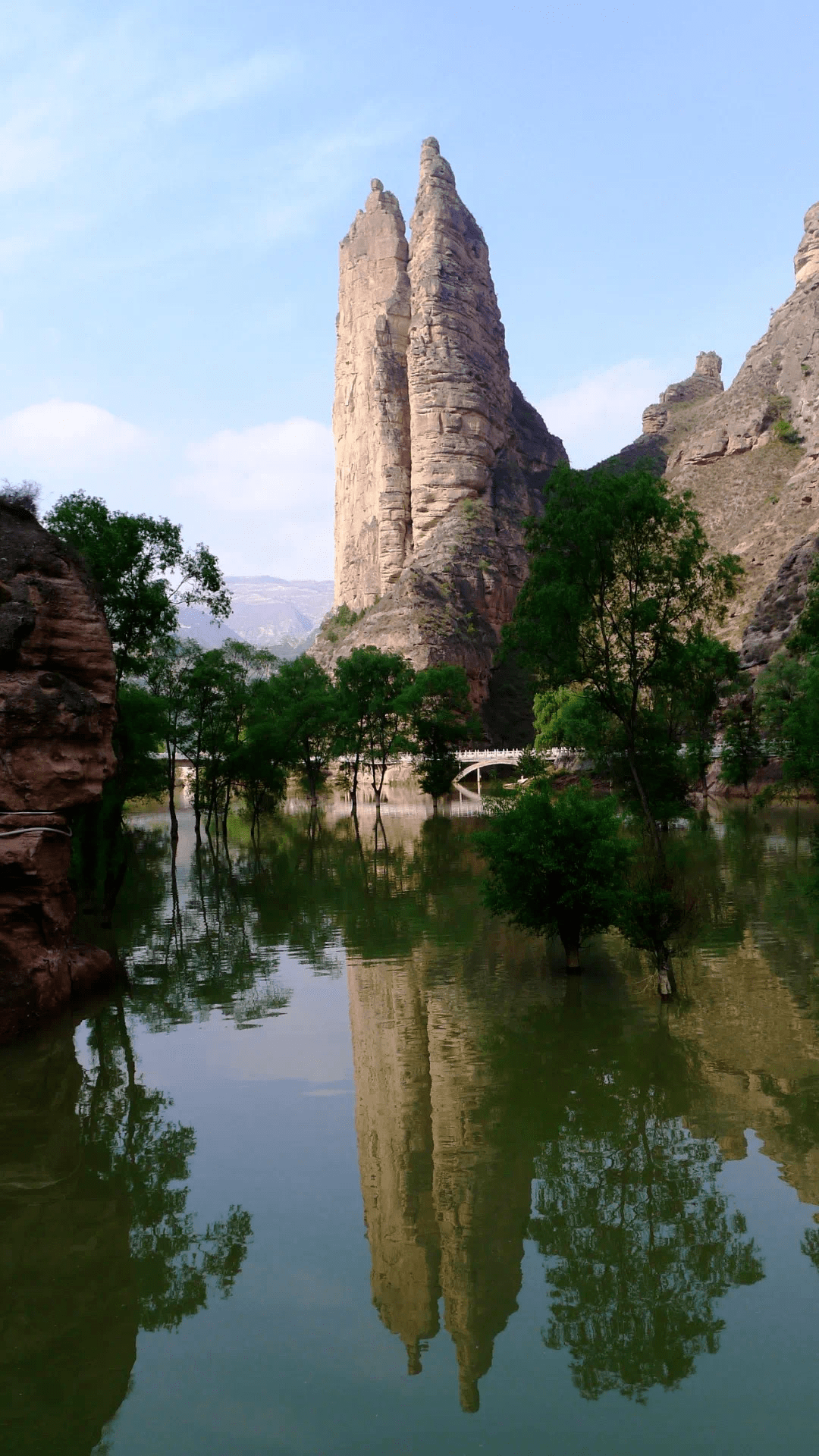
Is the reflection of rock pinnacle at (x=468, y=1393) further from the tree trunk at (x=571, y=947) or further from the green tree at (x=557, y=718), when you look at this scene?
the green tree at (x=557, y=718)

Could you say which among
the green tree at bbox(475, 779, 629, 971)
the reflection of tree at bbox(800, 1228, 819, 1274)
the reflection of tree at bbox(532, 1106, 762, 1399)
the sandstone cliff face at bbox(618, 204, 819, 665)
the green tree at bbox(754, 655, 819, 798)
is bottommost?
the reflection of tree at bbox(532, 1106, 762, 1399)

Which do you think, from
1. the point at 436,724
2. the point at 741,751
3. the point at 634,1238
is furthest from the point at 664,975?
the point at 436,724

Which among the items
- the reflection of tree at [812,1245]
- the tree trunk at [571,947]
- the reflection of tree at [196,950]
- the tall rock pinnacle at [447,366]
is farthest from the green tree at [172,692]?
the tall rock pinnacle at [447,366]

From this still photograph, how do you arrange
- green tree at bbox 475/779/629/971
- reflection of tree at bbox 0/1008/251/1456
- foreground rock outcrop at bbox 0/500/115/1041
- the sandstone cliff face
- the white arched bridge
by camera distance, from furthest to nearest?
1. the white arched bridge
2. the sandstone cliff face
3. green tree at bbox 475/779/629/971
4. foreground rock outcrop at bbox 0/500/115/1041
5. reflection of tree at bbox 0/1008/251/1456

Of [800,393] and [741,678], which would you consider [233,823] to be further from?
[800,393]

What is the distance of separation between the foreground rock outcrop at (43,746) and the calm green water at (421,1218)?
0.94m

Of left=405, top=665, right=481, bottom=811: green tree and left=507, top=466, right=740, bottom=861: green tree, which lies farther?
left=405, top=665, right=481, bottom=811: green tree

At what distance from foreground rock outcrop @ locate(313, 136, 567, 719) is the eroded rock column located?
0.62 feet

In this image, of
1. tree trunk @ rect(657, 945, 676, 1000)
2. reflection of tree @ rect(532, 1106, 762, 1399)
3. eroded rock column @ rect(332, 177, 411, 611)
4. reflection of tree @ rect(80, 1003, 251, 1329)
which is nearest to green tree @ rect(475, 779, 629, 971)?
tree trunk @ rect(657, 945, 676, 1000)

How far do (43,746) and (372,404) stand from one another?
107m

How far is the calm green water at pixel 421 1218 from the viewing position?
6102 mm

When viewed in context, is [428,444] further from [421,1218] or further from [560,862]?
[421,1218]

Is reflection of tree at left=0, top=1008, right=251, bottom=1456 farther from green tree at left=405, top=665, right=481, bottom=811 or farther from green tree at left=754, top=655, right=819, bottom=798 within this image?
green tree at left=405, top=665, right=481, bottom=811

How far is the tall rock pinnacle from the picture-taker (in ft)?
344
